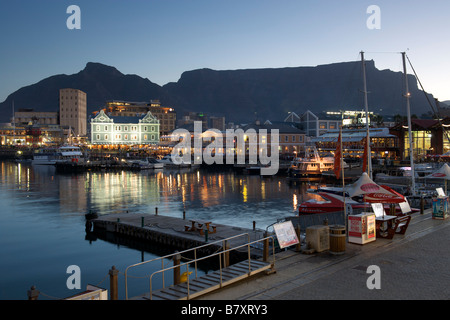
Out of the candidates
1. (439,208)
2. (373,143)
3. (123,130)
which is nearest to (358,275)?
(439,208)

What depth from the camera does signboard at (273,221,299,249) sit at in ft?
49.9

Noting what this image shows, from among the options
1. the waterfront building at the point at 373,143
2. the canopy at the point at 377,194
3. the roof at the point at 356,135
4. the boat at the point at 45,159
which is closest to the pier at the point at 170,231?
the canopy at the point at 377,194

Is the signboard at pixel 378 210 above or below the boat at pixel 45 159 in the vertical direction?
below

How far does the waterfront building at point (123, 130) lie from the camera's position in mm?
157875

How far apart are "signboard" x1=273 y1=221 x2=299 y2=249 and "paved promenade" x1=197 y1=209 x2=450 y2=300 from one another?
0.79 metres

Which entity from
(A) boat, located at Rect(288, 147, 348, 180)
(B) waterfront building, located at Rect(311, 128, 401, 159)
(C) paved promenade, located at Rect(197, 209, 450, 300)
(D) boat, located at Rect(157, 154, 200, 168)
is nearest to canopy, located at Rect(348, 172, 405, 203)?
(C) paved promenade, located at Rect(197, 209, 450, 300)

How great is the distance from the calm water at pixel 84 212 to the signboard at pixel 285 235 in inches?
278

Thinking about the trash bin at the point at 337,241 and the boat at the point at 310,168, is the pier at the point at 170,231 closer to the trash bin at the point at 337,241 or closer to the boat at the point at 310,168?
the trash bin at the point at 337,241

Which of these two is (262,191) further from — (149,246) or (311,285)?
(311,285)

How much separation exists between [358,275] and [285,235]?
10.2ft

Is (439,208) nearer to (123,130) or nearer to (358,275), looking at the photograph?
(358,275)

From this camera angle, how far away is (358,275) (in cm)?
1383

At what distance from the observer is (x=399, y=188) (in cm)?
5097
